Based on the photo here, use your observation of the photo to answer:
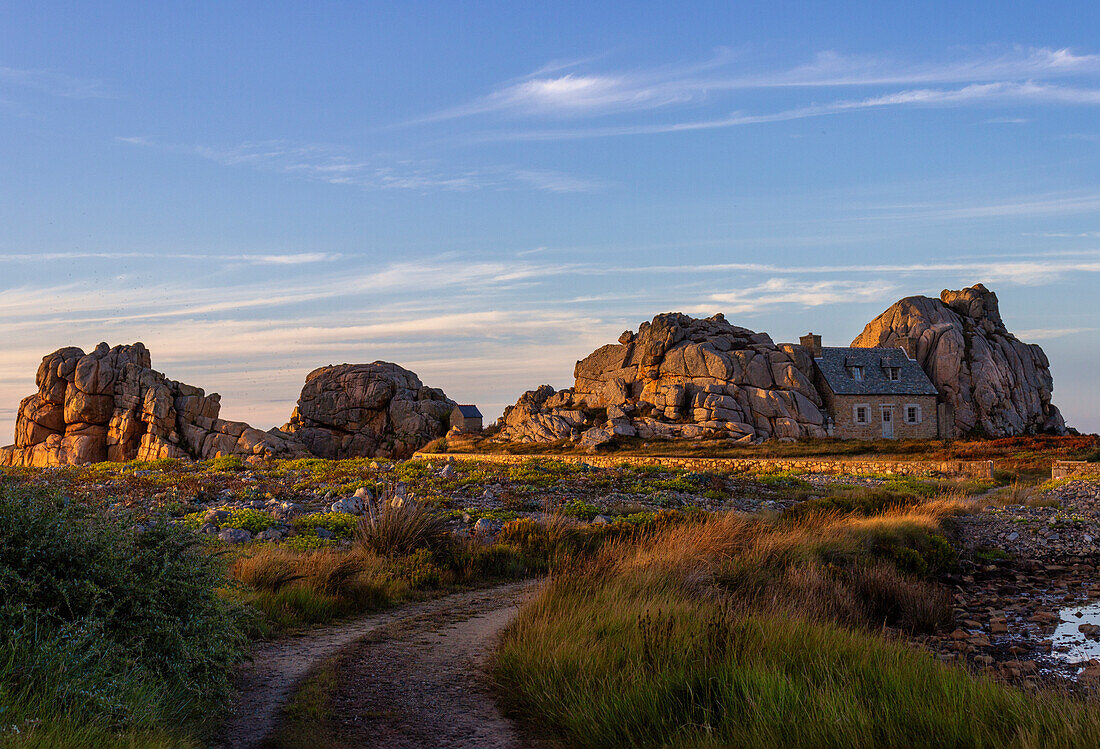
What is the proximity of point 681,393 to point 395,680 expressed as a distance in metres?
52.1

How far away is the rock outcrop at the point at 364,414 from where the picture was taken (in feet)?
221

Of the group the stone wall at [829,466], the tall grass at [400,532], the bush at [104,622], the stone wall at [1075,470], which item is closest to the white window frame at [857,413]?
the stone wall at [829,466]

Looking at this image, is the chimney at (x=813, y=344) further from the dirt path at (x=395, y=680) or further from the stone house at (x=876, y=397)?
the dirt path at (x=395, y=680)

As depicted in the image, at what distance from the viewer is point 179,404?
196 feet

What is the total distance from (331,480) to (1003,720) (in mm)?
25129

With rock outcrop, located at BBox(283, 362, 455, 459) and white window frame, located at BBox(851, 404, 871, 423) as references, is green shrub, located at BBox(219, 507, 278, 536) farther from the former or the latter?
white window frame, located at BBox(851, 404, 871, 423)

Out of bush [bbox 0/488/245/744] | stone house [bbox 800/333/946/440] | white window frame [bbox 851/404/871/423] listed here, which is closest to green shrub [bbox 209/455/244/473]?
bush [bbox 0/488/245/744]

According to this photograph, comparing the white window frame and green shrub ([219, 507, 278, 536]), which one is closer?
green shrub ([219, 507, 278, 536])

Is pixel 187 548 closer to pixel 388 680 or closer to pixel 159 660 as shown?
pixel 159 660

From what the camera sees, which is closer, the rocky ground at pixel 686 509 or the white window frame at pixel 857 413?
the rocky ground at pixel 686 509

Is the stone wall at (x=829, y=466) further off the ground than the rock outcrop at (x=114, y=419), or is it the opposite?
the rock outcrop at (x=114, y=419)

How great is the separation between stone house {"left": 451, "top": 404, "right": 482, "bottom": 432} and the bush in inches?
2348

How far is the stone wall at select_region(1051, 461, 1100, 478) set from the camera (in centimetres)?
3238

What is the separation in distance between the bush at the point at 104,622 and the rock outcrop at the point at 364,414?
195 feet
